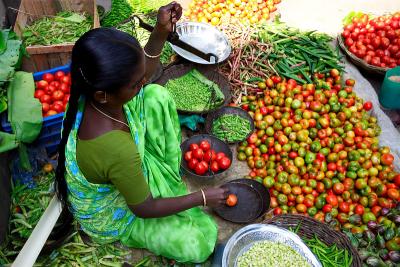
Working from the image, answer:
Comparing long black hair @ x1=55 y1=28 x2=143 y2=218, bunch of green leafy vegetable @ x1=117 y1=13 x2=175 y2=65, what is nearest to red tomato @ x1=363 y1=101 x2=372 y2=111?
bunch of green leafy vegetable @ x1=117 y1=13 x2=175 y2=65

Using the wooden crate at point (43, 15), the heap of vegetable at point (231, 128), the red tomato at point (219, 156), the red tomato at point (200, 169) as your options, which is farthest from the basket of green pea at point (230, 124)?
the wooden crate at point (43, 15)

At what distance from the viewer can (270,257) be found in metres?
2.64

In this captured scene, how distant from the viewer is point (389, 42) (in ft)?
15.6

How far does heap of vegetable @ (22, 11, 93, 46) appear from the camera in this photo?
414 centimetres

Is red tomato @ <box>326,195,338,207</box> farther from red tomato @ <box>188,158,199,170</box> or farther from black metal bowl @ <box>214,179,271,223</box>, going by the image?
red tomato @ <box>188,158,199,170</box>

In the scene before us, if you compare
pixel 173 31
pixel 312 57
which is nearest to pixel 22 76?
pixel 173 31

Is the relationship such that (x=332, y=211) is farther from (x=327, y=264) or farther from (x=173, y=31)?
(x=173, y=31)

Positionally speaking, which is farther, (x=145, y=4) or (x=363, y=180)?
(x=145, y=4)

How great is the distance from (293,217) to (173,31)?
1.74 m

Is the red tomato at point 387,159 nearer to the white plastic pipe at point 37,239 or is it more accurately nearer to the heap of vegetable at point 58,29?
the white plastic pipe at point 37,239

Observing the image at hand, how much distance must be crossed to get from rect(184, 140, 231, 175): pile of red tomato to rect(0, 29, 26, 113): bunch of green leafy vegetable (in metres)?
1.67

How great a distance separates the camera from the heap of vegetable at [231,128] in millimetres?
3771

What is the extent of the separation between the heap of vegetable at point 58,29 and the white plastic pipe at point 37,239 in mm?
2366

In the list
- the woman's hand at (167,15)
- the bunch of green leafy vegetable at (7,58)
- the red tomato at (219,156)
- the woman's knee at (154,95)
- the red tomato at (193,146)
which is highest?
the woman's hand at (167,15)
